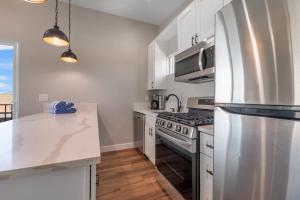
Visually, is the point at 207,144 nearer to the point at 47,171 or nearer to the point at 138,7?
the point at 47,171

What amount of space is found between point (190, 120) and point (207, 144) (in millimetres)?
318

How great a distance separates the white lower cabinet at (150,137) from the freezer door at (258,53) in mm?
1541

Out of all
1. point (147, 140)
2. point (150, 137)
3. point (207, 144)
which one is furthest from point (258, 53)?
point (147, 140)

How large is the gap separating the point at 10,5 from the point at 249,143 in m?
3.93

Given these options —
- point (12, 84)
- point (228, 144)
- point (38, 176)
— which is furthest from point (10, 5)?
point (228, 144)

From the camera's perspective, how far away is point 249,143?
0.85 meters

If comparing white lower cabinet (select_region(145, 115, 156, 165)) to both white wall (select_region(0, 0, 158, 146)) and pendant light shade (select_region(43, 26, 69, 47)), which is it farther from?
pendant light shade (select_region(43, 26, 69, 47))

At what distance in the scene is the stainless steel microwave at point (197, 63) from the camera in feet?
4.97

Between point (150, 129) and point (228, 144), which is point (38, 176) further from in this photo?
point (150, 129)

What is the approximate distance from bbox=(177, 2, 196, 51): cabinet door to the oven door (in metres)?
1.28

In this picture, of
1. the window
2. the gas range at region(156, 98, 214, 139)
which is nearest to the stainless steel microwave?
the gas range at region(156, 98, 214, 139)

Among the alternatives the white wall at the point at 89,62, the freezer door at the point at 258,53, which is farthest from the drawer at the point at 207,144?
the white wall at the point at 89,62

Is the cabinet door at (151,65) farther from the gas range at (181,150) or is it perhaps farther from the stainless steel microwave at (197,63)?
the gas range at (181,150)

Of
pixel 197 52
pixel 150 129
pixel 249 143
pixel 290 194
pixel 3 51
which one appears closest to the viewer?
pixel 290 194
